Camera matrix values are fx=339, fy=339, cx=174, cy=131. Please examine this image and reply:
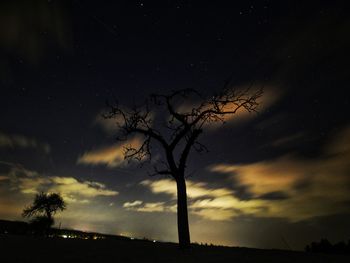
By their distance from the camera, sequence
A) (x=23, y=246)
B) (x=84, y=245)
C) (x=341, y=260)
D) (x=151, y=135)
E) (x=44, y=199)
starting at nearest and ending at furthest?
1. (x=341, y=260)
2. (x=23, y=246)
3. (x=84, y=245)
4. (x=151, y=135)
5. (x=44, y=199)

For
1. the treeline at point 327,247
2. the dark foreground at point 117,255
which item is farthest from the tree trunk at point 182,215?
the treeline at point 327,247

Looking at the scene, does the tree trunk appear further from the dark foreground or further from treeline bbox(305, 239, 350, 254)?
treeline bbox(305, 239, 350, 254)

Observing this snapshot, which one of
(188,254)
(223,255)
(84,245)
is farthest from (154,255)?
(84,245)

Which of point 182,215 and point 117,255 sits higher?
point 182,215

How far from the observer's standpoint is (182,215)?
1614 cm

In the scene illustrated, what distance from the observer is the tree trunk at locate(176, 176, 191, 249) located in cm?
1567

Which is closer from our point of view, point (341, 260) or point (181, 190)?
point (341, 260)

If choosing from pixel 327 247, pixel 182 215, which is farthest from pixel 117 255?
pixel 327 247

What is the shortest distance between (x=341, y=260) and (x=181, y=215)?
6944 millimetres

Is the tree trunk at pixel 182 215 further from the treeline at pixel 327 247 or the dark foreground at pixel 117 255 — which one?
the treeline at pixel 327 247

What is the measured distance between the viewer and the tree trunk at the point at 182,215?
15.7 meters

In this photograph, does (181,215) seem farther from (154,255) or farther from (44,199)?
(44,199)

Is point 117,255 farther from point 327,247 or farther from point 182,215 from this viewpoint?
point 327,247

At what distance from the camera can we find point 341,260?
481 inches
